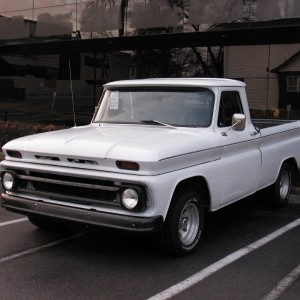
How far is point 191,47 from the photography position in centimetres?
1499

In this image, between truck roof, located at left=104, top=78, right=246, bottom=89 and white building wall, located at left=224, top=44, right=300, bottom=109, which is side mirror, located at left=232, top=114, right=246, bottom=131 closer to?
truck roof, located at left=104, top=78, right=246, bottom=89

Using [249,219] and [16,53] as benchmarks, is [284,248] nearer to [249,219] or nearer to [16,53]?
[249,219]

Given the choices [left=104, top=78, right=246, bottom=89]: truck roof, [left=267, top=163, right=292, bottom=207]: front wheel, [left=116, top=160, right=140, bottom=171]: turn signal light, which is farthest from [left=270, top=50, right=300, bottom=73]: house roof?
[left=116, top=160, right=140, bottom=171]: turn signal light

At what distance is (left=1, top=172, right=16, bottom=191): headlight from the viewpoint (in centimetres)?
519

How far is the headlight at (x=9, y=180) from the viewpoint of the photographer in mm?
5191

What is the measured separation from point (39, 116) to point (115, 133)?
43.9 feet

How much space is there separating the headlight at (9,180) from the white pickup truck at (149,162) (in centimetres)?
1

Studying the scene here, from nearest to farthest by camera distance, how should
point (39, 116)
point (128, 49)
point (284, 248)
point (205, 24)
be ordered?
point (284, 248) < point (205, 24) < point (128, 49) < point (39, 116)

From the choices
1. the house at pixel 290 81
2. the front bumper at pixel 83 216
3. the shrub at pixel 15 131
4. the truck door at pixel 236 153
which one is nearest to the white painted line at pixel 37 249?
the front bumper at pixel 83 216

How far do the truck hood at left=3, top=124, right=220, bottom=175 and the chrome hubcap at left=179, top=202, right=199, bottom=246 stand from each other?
0.56m

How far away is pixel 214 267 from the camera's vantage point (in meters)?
4.83

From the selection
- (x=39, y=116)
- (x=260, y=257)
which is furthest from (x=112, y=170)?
(x=39, y=116)

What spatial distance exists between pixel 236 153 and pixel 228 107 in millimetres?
597

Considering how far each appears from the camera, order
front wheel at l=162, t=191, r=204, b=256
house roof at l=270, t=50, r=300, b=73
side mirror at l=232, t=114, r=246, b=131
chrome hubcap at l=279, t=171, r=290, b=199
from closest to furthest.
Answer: front wheel at l=162, t=191, r=204, b=256
side mirror at l=232, t=114, r=246, b=131
chrome hubcap at l=279, t=171, r=290, b=199
house roof at l=270, t=50, r=300, b=73
